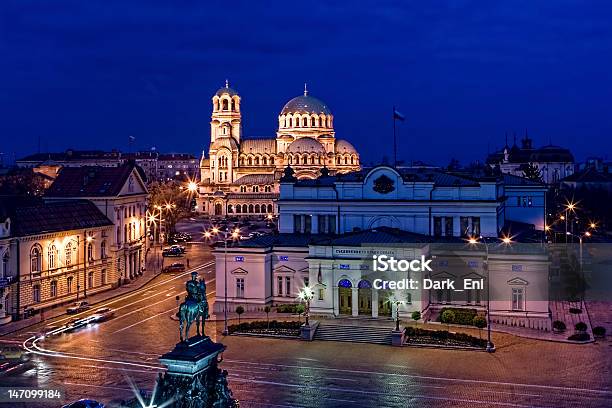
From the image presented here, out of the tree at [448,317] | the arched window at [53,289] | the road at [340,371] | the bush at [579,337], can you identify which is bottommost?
the road at [340,371]

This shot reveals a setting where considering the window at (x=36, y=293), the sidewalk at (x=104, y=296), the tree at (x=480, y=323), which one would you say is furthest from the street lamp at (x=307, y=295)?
the window at (x=36, y=293)

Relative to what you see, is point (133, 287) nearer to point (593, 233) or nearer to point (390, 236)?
point (390, 236)

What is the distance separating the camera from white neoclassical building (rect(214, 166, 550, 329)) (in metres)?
51.8

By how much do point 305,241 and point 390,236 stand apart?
26.7 ft

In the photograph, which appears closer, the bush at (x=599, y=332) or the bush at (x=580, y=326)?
the bush at (x=599, y=332)

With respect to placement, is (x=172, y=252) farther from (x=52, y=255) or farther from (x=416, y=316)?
(x=416, y=316)

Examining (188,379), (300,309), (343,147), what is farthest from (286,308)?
(343,147)

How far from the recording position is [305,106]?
160000mm

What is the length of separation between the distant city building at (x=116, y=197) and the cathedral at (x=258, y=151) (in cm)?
8084

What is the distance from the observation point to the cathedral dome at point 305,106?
15975cm

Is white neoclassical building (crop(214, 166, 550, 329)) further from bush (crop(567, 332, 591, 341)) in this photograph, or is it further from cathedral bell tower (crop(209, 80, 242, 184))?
cathedral bell tower (crop(209, 80, 242, 184))

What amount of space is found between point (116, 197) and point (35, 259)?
12923 mm

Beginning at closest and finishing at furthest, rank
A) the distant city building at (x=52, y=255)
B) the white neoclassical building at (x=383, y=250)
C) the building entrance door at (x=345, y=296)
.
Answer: the white neoclassical building at (x=383, y=250) → the building entrance door at (x=345, y=296) → the distant city building at (x=52, y=255)

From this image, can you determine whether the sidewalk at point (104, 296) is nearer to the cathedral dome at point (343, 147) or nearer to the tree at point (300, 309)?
the tree at point (300, 309)
